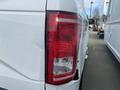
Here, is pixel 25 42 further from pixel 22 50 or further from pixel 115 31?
pixel 115 31

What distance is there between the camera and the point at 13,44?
144cm

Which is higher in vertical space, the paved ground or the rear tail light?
the rear tail light

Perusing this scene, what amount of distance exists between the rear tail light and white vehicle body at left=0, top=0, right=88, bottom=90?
0.03 m

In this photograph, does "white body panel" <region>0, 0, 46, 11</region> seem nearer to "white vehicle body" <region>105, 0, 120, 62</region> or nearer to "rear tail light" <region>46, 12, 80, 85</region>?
"rear tail light" <region>46, 12, 80, 85</region>

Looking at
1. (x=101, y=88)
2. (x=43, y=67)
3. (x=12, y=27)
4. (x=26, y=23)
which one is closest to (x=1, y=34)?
(x=12, y=27)

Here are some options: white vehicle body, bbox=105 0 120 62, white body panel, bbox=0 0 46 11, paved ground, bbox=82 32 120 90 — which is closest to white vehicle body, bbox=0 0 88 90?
white body panel, bbox=0 0 46 11

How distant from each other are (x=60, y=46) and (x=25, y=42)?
0.23 meters

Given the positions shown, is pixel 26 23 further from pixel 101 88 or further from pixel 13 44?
pixel 101 88

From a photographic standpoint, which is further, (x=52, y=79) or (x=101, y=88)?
(x=101, y=88)

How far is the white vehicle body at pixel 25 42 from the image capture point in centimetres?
137

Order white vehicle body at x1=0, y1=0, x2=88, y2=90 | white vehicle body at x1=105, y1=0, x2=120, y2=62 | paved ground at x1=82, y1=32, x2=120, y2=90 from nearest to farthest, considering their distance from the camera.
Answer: white vehicle body at x1=0, y1=0, x2=88, y2=90 < paved ground at x1=82, y1=32, x2=120, y2=90 < white vehicle body at x1=105, y1=0, x2=120, y2=62

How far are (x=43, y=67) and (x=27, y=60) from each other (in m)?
0.11

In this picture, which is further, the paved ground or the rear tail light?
the paved ground

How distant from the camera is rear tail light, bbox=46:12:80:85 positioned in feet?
4.53
